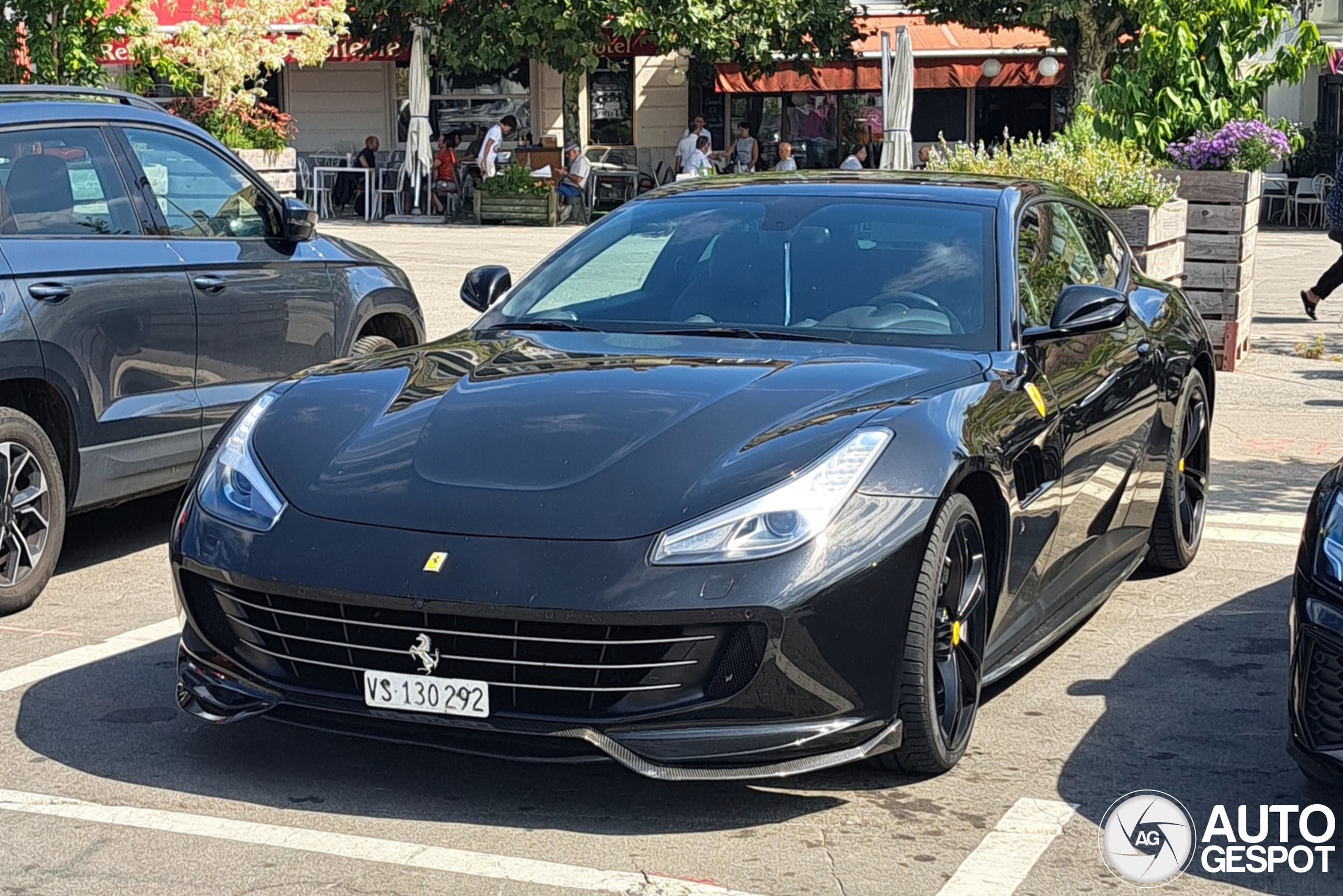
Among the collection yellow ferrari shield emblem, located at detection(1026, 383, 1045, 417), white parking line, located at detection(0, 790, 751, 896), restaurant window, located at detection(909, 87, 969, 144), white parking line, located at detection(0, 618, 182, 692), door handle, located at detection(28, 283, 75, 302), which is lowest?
white parking line, located at detection(0, 618, 182, 692)

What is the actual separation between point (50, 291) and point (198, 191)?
1.16 m

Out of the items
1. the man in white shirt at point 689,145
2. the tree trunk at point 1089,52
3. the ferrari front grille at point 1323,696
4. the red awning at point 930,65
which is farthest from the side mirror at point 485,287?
the red awning at point 930,65

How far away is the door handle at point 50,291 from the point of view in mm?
6488

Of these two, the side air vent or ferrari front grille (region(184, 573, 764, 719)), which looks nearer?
ferrari front grille (region(184, 573, 764, 719))

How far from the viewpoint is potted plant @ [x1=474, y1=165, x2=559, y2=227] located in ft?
94.0

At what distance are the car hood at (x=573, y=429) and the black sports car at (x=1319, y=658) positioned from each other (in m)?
1.02

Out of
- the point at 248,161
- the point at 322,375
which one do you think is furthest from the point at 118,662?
the point at 248,161

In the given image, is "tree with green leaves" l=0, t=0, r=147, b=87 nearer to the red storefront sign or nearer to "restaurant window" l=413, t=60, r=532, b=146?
the red storefront sign

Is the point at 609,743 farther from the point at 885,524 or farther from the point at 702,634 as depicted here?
A: the point at 885,524

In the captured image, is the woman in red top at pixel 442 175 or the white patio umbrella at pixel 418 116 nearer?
the white patio umbrella at pixel 418 116

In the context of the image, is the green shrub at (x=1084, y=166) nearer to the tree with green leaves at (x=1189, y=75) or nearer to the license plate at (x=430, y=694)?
the tree with green leaves at (x=1189, y=75)

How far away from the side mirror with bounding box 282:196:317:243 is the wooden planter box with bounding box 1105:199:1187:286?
5343 mm

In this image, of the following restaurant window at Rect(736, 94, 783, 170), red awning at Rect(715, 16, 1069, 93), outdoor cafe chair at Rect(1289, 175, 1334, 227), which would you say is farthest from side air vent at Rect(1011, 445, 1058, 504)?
restaurant window at Rect(736, 94, 783, 170)

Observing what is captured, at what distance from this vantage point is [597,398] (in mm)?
4727
